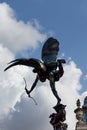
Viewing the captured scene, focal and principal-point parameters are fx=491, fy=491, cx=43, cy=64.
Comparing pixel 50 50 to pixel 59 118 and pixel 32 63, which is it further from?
pixel 59 118

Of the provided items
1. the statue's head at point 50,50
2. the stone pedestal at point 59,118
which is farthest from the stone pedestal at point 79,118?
the stone pedestal at point 59,118

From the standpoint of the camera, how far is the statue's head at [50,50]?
21453 millimetres

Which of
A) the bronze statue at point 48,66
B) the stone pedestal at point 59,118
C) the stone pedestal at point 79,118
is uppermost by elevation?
the stone pedestal at point 79,118

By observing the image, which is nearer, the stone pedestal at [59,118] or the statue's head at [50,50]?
the stone pedestal at [59,118]

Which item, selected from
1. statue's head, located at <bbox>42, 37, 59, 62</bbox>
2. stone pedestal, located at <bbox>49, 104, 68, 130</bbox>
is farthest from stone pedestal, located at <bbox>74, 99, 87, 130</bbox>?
stone pedestal, located at <bbox>49, 104, 68, 130</bbox>

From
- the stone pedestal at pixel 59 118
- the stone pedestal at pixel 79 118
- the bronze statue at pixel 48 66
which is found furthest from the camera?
the stone pedestal at pixel 79 118

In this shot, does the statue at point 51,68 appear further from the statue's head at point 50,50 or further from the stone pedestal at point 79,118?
the stone pedestal at point 79,118

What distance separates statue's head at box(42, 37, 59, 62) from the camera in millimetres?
21453

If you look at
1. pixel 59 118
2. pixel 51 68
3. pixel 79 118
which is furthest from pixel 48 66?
pixel 79 118

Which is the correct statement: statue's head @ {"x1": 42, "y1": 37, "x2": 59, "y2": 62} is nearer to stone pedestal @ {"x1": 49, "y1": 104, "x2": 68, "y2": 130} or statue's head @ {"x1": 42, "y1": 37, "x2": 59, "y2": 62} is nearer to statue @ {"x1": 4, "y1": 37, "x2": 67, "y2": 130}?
Result: statue @ {"x1": 4, "y1": 37, "x2": 67, "y2": 130}

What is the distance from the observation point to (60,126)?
19641 millimetres

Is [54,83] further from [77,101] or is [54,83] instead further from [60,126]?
[77,101]

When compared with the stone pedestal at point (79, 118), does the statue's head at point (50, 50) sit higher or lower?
lower

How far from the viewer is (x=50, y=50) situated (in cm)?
2181
